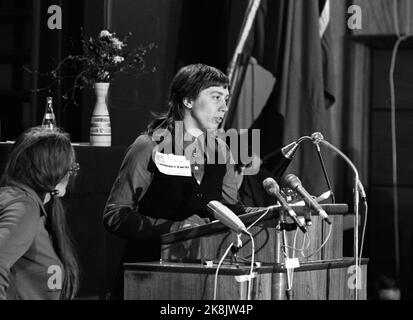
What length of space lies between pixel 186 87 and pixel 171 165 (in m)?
0.35

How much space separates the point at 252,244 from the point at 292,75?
277 cm

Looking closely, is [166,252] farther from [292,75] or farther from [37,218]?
[292,75]

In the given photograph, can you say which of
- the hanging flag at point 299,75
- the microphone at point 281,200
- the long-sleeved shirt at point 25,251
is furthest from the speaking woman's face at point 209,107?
the hanging flag at point 299,75

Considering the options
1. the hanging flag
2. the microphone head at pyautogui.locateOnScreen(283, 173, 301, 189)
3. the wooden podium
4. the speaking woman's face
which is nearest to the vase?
the hanging flag

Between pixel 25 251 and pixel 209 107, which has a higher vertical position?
pixel 209 107

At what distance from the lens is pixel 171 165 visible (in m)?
4.00

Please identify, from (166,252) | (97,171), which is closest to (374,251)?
(97,171)

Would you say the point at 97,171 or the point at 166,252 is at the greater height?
the point at 97,171

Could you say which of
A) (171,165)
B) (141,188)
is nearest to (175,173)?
(171,165)

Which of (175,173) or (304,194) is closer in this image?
(304,194)

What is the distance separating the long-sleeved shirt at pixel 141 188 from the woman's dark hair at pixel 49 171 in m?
0.57

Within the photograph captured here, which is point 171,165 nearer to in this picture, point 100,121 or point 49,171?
point 49,171

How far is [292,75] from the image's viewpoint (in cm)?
590

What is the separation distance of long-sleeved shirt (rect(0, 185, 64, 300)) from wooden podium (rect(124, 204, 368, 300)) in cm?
34
